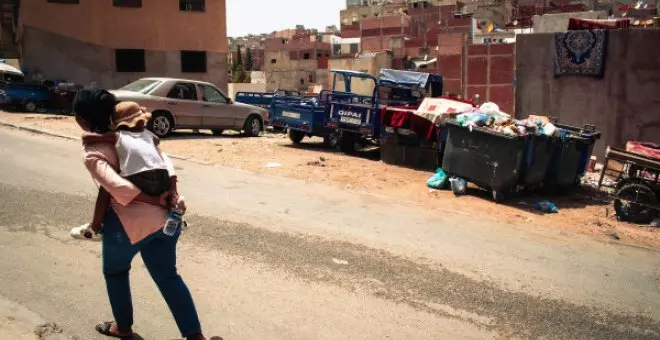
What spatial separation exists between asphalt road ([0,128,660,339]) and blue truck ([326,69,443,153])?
5.13 metres

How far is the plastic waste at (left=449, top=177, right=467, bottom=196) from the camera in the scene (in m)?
8.89

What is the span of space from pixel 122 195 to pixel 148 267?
513 mm

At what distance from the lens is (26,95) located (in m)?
18.6

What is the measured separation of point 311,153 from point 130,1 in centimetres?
1628

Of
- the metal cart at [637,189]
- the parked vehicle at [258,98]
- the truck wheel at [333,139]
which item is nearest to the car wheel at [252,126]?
the truck wheel at [333,139]

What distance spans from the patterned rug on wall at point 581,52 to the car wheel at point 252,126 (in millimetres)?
8461

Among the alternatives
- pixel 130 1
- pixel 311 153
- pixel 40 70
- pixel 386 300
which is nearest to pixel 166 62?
pixel 130 1

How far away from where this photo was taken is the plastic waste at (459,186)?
889 centimetres

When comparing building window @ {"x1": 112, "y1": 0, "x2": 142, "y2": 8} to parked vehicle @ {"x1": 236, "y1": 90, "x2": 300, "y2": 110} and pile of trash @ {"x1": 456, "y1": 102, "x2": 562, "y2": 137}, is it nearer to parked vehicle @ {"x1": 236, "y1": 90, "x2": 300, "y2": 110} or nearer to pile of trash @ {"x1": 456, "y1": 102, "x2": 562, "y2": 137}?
parked vehicle @ {"x1": 236, "y1": 90, "x2": 300, "y2": 110}

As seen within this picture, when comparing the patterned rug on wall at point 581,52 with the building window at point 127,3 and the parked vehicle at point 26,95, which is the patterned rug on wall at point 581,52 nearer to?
the parked vehicle at point 26,95

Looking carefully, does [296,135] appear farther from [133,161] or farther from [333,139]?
[133,161]

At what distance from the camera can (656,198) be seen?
7777 millimetres

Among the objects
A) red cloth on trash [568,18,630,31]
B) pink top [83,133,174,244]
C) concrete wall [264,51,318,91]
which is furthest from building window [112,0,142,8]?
concrete wall [264,51,318,91]

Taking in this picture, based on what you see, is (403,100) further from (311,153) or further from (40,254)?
(40,254)
